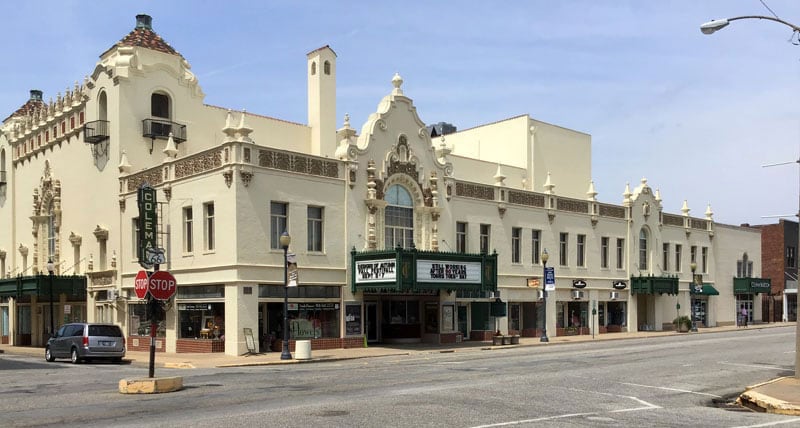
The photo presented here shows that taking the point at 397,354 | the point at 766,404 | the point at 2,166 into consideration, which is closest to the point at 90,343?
the point at 397,354

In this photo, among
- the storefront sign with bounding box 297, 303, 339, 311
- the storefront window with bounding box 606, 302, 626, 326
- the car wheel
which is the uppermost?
the storefront sign with bounding box 297, 303, 339, 311

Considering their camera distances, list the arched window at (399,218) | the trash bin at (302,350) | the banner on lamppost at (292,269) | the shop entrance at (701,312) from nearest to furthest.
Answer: the trash bin at (302,350) < the banner on lamppost at (292,269) < the arched window at (399,218) < the shop entrance at (701,312)

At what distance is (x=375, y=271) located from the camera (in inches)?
1423

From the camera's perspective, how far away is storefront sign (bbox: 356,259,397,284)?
117 feet

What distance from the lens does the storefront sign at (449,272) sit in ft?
121

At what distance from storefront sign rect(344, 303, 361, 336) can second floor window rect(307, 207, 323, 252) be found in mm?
3144

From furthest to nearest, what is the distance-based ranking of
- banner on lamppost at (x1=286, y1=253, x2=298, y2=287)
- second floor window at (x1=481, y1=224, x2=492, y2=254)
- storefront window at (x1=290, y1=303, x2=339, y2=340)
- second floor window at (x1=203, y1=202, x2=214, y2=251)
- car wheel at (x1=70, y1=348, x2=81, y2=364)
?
second floor window at (x1=481, y1=224, x2=492, y2=254)
storefront window at (x1=290, y1=303, x2=339, y2=340)
second floor window at (x1=203, y1=202, x2=214, y2=251)
banner on lamppost at (x1=286, y1=253, x2=298, y2=287)
car wheel at (x1=70, y1=348, x2=81, y2=364)

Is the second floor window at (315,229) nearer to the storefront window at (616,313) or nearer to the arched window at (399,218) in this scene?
the arched window at (399,218)

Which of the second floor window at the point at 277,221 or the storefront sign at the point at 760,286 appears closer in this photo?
the second floor window at the point at 277,221

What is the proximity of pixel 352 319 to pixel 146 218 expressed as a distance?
10155mm

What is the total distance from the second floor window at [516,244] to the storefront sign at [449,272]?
23.0ft

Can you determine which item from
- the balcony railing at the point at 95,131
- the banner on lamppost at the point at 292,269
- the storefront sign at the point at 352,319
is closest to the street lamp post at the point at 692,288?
the storefront sign at the point at 352,319

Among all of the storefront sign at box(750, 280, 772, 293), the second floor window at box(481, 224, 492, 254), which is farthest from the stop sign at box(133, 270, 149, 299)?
the storefront sign at box(750, 280, 772, 293)

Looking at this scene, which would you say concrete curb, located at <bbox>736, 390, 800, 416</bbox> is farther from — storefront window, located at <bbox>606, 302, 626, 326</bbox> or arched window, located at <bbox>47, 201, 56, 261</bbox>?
arched window, located at <bbox>47, 201, 56, 261</bbox>
